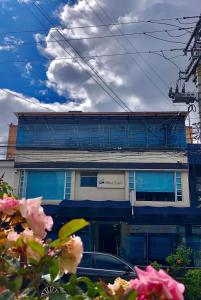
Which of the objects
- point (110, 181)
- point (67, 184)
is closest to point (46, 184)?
point (67, 184)

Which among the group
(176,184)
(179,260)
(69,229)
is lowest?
(179,260)

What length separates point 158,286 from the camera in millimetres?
1117

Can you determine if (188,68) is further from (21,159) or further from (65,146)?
(21,159)

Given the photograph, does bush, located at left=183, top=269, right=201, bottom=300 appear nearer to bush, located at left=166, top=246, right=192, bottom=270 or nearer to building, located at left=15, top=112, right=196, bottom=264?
bush, located at left=166, top=246, right=192, bottom=270

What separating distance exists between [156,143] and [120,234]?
561 centimetres

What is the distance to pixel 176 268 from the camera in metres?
13.1

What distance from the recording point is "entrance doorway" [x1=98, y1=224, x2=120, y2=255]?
72.0 feet

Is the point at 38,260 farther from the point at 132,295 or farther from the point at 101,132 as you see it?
the point at 101,132

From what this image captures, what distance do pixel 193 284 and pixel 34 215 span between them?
1062 cm

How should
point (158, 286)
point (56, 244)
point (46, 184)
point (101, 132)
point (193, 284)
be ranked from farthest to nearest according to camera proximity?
point (101, 132)
point (46, 184)
point (193, 284)
point (56, 244)
point (158, 286)

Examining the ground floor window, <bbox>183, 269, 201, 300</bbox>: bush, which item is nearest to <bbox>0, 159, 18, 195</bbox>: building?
the ground floor window

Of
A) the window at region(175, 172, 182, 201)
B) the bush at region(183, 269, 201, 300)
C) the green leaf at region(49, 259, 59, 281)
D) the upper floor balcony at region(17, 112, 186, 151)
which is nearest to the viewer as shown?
the green leaf at region(49, 259, 59, 281)

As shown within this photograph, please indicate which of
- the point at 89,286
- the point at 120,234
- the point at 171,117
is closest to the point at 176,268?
the point at 120,234

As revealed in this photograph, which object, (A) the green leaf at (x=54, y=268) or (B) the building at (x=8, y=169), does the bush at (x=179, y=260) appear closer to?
(B) the building at (x=8, y=169)
